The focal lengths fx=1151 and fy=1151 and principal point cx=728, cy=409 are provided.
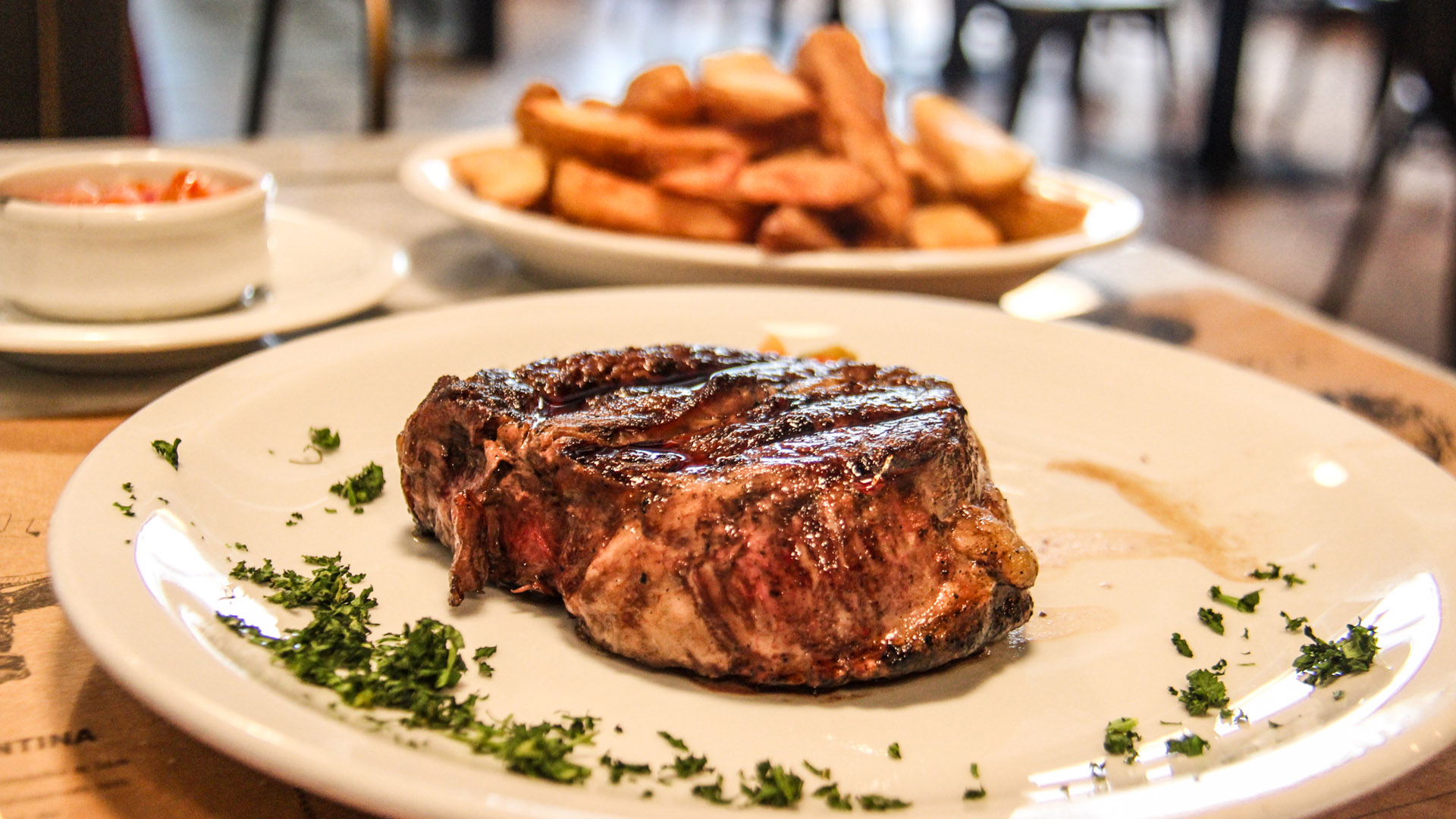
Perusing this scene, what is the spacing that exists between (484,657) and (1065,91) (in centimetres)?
1655

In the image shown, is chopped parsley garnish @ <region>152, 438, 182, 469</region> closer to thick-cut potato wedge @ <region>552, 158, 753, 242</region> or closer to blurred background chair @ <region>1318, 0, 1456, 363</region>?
thick-cut potato wedge @ <region>552, 158, 753, 242</region>

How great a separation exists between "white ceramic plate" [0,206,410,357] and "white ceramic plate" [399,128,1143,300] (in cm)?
29

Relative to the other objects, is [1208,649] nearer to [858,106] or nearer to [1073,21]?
[858,106]

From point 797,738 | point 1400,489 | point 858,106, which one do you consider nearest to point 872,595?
point 797,738

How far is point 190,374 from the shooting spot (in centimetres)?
246

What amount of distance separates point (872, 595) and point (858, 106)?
2021 mm

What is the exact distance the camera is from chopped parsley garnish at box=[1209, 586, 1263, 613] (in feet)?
5.65

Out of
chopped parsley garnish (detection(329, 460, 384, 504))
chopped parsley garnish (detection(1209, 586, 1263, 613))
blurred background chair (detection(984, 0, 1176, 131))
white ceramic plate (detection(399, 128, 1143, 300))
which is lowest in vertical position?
chopped parsley garnish (detection(1209, 586, 1263, 613))

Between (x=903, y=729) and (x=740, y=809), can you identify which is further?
(x=903, y=729)

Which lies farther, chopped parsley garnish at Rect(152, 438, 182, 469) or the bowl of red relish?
the bowl of red relish

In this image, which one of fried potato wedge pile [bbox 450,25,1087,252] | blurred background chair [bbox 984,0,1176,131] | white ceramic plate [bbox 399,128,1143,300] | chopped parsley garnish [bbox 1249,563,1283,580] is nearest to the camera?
chopped parsley garnish [bbox 1249,563,1283,580]

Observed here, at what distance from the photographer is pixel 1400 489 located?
1916mm

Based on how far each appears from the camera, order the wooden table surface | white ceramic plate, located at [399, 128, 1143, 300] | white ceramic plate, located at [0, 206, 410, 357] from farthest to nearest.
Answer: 1. white ceramic plate, located at [399, 128, 1143, 300]
2. white ceramic plate, located at [0, 206, 410, 357]
3. the wooden table surface

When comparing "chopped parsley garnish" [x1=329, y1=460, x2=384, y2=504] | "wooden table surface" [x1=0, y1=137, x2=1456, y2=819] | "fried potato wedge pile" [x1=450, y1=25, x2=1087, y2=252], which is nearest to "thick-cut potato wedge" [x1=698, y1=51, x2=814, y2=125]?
"fried potato wedge pile" [x1=450, y1=25, x2=1087, y2=252]
